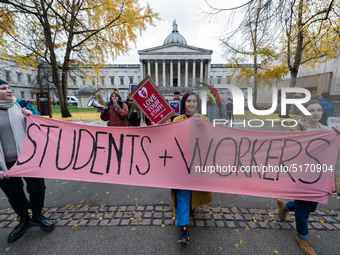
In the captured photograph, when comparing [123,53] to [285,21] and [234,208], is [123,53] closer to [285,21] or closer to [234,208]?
[285,21]

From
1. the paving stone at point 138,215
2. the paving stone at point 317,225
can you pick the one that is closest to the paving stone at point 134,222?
the paving stone at point 138,215

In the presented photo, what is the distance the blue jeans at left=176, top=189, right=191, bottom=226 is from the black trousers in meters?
1.92

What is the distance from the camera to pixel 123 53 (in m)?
12.3

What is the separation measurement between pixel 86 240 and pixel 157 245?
919 mm

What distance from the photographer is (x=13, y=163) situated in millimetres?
2303

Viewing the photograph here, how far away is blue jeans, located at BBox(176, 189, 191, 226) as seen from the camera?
212 centimetres

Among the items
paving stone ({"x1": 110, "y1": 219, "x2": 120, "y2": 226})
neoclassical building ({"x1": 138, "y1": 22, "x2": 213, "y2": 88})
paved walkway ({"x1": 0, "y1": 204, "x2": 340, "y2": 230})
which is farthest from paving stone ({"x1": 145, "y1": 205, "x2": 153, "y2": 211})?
neoclassical building ({"x1": 138, "y1": 22, "x2": 213, "y2": 88})

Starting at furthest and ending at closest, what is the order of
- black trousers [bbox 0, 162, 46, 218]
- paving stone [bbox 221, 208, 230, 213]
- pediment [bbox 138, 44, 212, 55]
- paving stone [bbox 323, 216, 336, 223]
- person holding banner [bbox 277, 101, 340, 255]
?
pediment [bbox 138, 44, 212, 55] → paving stone [bbox 221, 208, 230, 213] → paving stone [bbox 323, 216, 336, 223] → black trousers [bbox 0, 162, 46, 218] → person holding banner [bbox 277, 101, 340, 255]

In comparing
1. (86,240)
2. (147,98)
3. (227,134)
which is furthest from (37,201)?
(227,134)

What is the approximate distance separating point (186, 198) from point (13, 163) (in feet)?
7.82

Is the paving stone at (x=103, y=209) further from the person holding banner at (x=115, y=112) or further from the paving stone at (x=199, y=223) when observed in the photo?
the person holding banner at (x=115, y=112)

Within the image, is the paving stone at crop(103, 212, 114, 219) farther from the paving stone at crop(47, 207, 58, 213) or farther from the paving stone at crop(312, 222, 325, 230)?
the paving stone at crop(312, 222, 325, 230)

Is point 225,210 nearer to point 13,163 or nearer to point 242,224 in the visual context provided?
point 242,224

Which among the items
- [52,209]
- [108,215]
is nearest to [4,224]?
[52,209]
